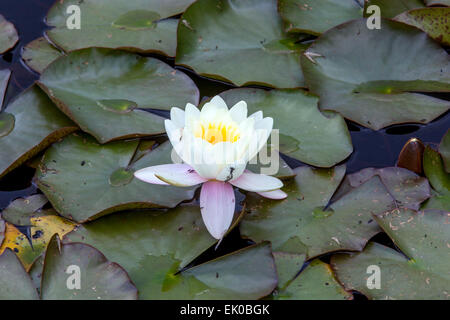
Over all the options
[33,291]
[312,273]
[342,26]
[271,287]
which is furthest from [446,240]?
[33,291]

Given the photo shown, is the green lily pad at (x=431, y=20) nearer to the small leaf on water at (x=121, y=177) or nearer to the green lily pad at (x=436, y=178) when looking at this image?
the green lily pad at (x=436, y=178)

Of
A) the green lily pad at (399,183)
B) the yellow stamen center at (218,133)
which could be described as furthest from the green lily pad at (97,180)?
the green lily pad at (399,183)

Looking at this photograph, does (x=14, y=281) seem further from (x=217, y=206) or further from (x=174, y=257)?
(x=217, y=206)

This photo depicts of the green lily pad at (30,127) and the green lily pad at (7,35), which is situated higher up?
the green lily pad at (7,35)

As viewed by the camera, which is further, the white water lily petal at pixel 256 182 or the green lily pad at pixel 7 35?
the green lily pad at pixel 7 35

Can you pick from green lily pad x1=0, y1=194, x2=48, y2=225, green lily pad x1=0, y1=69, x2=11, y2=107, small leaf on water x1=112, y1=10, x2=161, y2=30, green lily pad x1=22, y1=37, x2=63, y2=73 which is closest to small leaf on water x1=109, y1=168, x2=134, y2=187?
green lily pad x1=0, y1=194, x2=48, y2=225

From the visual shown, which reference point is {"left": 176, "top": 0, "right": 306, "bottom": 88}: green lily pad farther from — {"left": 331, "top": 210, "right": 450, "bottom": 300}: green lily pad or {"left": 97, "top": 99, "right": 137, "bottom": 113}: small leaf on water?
{"left": 331, "top": 210, "right": 450, "bottom": 300}: green lily pad
